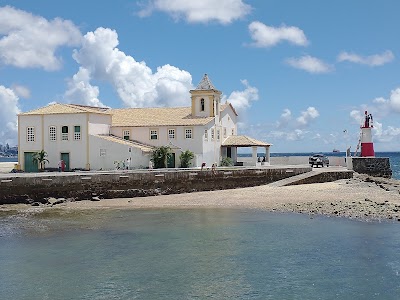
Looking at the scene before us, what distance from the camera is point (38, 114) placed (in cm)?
4788

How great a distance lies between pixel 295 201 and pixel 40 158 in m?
23.5

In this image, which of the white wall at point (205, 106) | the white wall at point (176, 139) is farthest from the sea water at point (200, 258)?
the white wall at point (205, 106)

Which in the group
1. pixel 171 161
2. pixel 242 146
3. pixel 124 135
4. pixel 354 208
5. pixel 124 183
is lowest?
pixel 354 208

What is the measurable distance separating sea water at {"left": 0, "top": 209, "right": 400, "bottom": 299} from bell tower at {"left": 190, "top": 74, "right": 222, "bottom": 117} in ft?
79.8

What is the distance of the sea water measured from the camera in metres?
15.5

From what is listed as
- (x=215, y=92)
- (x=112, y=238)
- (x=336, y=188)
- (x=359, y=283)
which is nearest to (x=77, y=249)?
(x=112, y=238)

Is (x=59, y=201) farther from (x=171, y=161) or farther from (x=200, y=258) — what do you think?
(x=200, y=258)

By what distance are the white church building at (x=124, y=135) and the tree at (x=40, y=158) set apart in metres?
0.53

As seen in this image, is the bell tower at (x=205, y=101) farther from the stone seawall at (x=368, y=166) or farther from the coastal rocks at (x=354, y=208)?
the coastal rocks at (x=354, y=208)

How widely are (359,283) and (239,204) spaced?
1750 cm

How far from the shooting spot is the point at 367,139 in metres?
47.8

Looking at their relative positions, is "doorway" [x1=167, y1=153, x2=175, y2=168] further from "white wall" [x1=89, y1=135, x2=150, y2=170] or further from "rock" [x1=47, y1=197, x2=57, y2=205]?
"rock" [x1=47, y1=197, x2=57, y2=205]

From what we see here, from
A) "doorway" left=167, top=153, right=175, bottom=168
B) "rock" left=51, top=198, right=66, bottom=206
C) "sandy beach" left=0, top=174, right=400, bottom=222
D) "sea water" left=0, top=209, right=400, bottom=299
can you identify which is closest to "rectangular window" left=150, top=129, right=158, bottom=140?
"doorway" left=167, top=153, right=175, bottom=168

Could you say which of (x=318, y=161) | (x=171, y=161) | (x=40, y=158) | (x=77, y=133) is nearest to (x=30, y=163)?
(x=40, y=158)
